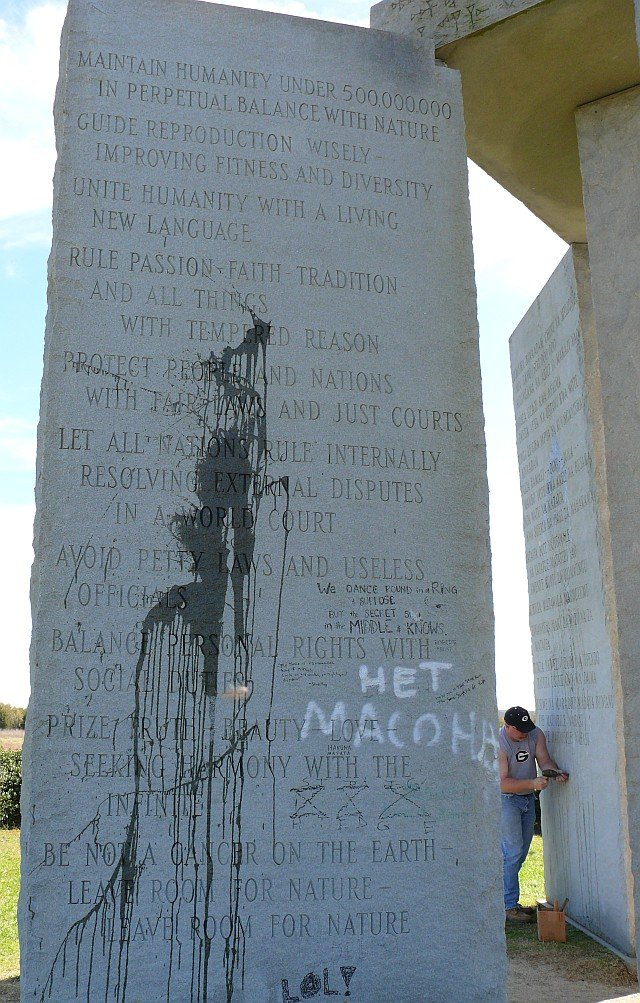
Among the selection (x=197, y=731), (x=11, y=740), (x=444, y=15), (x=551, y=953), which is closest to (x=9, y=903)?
(x=551, y=953)

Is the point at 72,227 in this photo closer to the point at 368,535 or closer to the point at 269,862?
the point at 368,535

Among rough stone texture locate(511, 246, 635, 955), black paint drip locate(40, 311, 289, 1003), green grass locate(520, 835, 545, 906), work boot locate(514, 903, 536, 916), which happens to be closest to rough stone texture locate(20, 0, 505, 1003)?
black paint drip locate(40, 311, 289, 1003)

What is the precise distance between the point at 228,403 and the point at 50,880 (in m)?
2.54

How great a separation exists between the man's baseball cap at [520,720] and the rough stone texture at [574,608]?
0.95 ft

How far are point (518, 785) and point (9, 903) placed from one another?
4.69 meters

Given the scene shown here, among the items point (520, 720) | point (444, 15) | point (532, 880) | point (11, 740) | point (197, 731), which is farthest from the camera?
point (11, 740)

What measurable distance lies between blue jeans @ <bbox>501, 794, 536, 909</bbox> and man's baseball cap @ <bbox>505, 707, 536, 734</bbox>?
567mm

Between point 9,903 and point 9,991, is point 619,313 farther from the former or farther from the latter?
point 9,903

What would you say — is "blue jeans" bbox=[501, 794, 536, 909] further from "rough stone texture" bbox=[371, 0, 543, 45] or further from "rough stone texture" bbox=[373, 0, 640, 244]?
"rough stone texture" bbox=[371, 0, 543, 45]

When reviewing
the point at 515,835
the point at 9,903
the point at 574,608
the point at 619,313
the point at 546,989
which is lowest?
the point at 546,989

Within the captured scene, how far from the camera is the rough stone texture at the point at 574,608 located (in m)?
6.95

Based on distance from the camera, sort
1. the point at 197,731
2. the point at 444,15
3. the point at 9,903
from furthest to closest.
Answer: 1. the point at 9,903
2. the point at 444,15
3. the point at 197,731

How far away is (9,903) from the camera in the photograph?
8.59 m

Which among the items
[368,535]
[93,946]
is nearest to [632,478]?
[368,535]
